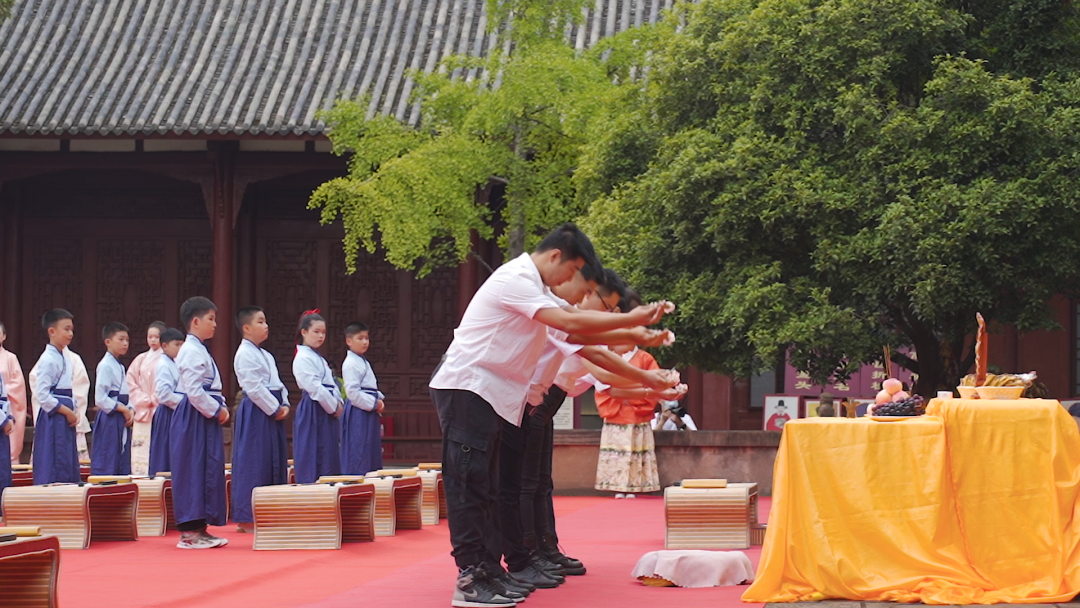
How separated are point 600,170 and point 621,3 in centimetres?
656

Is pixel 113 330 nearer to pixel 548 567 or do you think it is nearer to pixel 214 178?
pixel 214 178

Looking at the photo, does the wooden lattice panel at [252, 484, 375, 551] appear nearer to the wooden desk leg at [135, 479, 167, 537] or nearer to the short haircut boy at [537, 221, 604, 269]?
the wooden desk leg at [135, 479, 167, 537]

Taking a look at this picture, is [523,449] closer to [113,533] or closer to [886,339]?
[113,533]

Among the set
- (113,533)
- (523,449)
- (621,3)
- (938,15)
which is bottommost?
(113,533)

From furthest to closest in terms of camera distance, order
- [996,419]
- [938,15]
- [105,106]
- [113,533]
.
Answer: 1. [105,106]
2. [938,15]
3. [113,533]
4. [996,419]

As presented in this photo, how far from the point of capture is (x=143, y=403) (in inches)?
485

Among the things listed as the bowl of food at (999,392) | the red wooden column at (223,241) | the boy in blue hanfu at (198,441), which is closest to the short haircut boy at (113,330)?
the boy in blue hanfu at (198,441)

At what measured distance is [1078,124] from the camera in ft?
29.8

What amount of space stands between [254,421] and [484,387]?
360 cm

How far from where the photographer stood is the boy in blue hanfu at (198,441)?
27.4ft

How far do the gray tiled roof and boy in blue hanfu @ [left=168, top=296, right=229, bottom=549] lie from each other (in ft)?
21.8

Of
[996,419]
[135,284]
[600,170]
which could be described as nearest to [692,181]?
[600,170]

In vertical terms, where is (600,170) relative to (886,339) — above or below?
above

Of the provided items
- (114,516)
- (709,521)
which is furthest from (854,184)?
(114,516)
